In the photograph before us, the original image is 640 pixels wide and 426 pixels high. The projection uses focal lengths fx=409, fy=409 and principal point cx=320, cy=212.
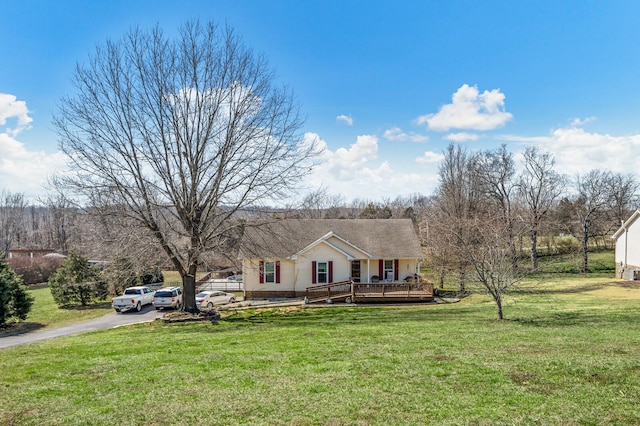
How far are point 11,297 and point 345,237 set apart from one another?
20.0m

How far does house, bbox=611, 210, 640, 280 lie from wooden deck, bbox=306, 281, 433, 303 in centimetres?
1941

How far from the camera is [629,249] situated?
34594mm

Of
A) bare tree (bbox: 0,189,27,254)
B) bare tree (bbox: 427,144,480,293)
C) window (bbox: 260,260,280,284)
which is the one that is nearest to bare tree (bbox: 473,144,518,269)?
bare tree (bbox: 427,144,480,293)

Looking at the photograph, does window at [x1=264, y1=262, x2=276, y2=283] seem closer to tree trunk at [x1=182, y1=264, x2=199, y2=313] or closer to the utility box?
tree trunk at [x1=182, y1=264, x2=199, y2=313]

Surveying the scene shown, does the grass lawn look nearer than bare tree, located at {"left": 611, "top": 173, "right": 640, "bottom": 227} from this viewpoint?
Yes

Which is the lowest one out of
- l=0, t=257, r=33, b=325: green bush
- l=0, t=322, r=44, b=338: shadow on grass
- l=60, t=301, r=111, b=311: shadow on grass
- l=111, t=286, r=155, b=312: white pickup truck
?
l=60, t=301, r=111, b=311: shadow on grass

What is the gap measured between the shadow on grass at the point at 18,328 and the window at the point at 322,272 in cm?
1593

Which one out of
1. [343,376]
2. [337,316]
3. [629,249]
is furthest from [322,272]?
[629,249]

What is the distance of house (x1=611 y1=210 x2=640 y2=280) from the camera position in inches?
1302

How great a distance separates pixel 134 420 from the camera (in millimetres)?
6859

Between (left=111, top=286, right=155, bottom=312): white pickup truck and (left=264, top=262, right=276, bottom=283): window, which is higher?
(left=264, top=262, right=276, bottom=283): window

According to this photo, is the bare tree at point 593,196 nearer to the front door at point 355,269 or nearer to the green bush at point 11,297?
the front door at point 355,269

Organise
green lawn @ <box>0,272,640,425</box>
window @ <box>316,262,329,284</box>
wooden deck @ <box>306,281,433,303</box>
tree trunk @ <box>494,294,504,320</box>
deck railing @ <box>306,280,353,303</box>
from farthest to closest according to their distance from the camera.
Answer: window @ <box>316,262,329,284</box>
deck railing @ <box>306,280,353,303</box>
wooden deck @ <box>306,281,433,303</box>
tree trunk @ <box>494,294,504,320</box>
green lawn @ <box>0,272,640,425</box>

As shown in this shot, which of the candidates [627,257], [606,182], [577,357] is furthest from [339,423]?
[606,182]
